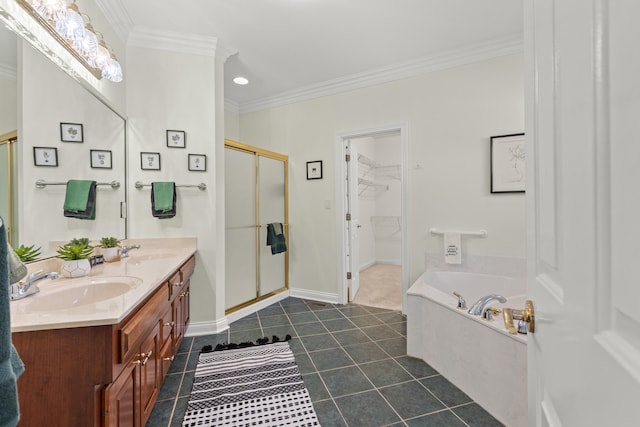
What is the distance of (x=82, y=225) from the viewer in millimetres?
1860

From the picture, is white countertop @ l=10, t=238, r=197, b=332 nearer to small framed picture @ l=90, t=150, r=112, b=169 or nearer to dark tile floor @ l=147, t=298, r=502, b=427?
small framed picture @ l=90, t=150, r=112, b=169

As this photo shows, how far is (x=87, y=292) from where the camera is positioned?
4.63 ft

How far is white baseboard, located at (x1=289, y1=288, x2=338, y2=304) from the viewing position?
11.3 ft

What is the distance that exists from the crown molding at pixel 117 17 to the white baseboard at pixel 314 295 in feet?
10.0

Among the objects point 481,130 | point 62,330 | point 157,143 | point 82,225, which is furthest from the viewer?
point 481,130

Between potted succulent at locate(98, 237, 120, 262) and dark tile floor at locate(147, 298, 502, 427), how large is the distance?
89 centimetres

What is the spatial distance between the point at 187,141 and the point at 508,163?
2885 mm

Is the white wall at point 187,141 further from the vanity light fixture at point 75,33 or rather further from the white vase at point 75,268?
the white vase at point 75,268

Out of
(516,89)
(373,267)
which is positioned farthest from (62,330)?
(373,267)

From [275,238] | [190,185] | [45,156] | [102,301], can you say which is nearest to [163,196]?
[190,185]

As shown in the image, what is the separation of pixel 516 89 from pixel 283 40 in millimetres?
2127

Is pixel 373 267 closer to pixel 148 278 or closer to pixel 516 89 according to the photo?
pixel 516 89

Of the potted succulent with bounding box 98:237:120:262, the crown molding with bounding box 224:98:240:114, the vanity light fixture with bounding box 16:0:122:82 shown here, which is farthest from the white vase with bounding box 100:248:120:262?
the crown molding with bounding box 224:98:240:114

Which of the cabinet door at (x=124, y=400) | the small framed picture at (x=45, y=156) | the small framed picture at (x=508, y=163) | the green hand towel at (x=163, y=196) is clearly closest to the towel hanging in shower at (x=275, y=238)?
the green hand towel at (x=163, y=196)
